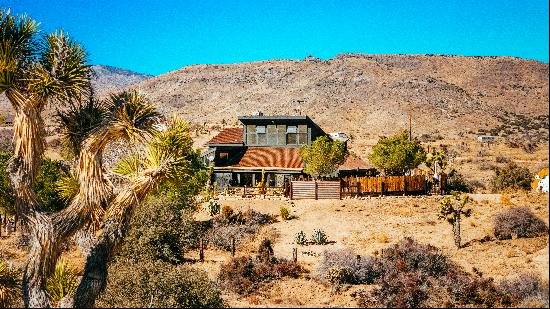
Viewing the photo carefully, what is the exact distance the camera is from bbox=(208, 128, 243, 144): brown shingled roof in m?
42.0

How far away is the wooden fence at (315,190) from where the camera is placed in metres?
33.5

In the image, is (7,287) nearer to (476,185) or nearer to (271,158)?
(271,158)

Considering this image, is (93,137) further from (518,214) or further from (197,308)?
(518,214)

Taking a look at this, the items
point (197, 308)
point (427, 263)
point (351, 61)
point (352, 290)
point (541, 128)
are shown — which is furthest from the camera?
point (351, 61)

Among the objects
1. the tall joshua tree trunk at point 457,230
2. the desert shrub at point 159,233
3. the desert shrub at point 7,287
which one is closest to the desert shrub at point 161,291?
the desert shrub at point 7,287

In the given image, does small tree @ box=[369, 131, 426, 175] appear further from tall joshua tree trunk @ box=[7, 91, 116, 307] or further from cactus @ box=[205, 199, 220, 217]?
tall joshua tree trunk @ box=[7, 91, 116, 307]

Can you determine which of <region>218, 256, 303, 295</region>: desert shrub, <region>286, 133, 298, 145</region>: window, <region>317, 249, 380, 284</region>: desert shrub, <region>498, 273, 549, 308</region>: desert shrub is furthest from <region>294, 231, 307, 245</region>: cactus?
<region>286, 133, 298, 145</region>: window

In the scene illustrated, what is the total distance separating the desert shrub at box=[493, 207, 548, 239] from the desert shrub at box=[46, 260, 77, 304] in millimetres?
20886

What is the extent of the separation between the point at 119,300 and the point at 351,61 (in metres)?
130

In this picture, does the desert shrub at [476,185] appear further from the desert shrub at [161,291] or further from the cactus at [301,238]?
the desert shrub at [161,291]

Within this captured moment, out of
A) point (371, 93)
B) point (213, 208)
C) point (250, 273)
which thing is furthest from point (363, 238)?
point (371, 93)

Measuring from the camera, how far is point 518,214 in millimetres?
24125

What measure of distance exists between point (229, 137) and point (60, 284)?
3556 cm

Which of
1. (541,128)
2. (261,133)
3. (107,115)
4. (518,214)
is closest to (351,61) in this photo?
(541,128)
